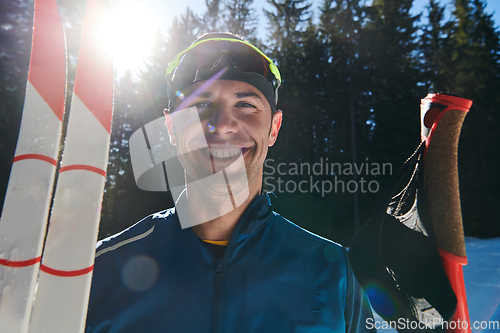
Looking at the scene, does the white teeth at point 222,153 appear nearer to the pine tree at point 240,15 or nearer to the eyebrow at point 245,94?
the eyebrow at point 245,94

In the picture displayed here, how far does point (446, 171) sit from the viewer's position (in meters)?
0.95

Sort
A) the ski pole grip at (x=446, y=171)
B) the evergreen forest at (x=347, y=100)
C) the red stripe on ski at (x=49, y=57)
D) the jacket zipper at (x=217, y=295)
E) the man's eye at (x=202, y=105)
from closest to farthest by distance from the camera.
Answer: the ski pole grip at (x=446, y=171) < the red stripe on ski at (x=49, y=57) < the jacket zipper at (x=217, y=295) < the man's eye at (x=202, y=105) < the evergreen forest at (x=347, y=100)

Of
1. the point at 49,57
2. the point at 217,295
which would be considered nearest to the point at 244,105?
the point at 49,57

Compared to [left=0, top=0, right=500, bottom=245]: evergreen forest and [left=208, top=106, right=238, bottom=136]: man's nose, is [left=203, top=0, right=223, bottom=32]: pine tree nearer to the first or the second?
[left=0, top=0, right=500, bottom=245]: evergreen forest

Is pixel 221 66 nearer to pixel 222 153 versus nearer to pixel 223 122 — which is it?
pixel 223 122

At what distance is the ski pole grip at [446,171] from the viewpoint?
0.93 m

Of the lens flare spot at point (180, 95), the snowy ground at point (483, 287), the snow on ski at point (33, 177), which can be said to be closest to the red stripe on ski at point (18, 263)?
the snow on ski at point (33, 177)

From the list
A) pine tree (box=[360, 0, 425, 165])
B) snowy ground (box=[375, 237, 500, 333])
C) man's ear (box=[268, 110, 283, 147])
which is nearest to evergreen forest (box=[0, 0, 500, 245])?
pine tree (box=[360, 0, 425, 165])

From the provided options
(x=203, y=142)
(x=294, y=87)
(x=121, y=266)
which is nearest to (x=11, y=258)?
(x=121, y=266)

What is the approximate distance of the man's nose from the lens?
168 cm

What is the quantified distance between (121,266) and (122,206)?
17.1 m

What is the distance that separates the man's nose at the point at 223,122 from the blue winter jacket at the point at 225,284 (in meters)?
0.53

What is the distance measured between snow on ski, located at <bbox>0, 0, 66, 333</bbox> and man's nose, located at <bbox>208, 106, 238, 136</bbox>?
807 millimetres

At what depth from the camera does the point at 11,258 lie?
2.85 ft
